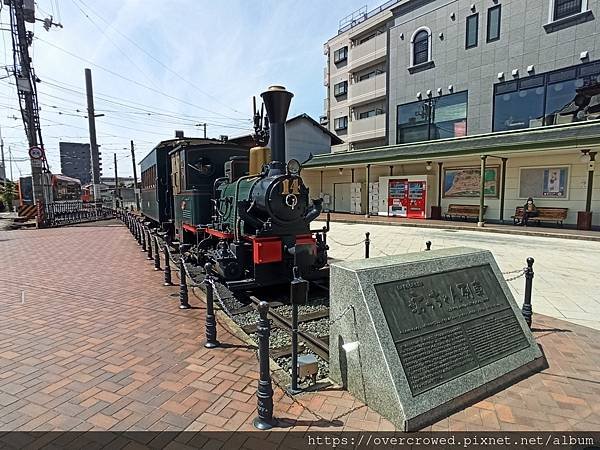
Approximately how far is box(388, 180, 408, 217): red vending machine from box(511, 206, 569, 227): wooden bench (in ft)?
18.0

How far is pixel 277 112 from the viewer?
19.5 ft

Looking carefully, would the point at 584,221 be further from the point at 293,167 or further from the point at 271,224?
the point at 271,224

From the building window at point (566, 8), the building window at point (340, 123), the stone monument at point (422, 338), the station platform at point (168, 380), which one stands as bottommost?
the station platform at point (168, 380)

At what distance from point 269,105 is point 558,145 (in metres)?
11.1

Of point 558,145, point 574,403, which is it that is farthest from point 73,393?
point 558,145

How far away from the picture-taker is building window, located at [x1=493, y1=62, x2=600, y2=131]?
15062mm

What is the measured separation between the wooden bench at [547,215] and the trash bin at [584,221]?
593mm

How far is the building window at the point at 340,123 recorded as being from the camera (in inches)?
1343

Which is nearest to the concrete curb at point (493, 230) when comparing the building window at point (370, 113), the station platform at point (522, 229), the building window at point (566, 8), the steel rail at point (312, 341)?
the station platform at point (522, 229)

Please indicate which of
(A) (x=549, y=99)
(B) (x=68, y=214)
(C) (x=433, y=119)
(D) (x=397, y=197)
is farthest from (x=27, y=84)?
(A) (x=549, y=99)

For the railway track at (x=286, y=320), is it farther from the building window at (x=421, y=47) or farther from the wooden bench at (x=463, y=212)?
the building window at (x=421, y=47)

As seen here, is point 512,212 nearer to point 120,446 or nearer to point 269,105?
point 269,105

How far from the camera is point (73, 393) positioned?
296 centimetres

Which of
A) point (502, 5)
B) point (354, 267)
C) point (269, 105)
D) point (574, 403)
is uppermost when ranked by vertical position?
point (502, 5)
